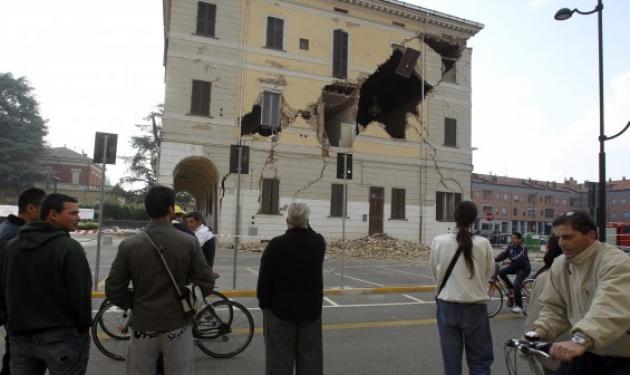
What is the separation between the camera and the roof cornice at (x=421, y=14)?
2567 cm

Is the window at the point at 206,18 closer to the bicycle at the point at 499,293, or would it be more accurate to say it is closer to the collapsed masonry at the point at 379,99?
the collapsed masonry at the point at 379,99

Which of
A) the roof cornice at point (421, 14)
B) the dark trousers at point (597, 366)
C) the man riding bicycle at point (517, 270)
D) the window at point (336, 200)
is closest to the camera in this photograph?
the dark trousers at point (597, 366)

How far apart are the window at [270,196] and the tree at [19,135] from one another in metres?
37.8

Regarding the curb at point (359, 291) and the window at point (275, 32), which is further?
the window at point (275, 32)

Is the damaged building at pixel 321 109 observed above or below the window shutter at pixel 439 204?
above

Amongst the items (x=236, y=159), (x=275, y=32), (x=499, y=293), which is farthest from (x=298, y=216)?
(x=275, y=32)

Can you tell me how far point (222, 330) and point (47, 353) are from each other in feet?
9.68

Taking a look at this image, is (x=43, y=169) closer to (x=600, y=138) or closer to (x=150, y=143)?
(x=150, y=143)

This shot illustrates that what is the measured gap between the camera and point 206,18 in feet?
73.6

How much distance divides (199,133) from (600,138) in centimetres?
1653

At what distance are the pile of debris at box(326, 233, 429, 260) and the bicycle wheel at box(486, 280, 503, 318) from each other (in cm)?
1149

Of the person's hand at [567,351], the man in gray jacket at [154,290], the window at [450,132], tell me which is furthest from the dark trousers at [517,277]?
the window at [450,132]

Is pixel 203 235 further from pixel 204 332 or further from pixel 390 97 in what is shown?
pixel 390 97

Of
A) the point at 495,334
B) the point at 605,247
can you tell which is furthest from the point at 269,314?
the point at 495,334
